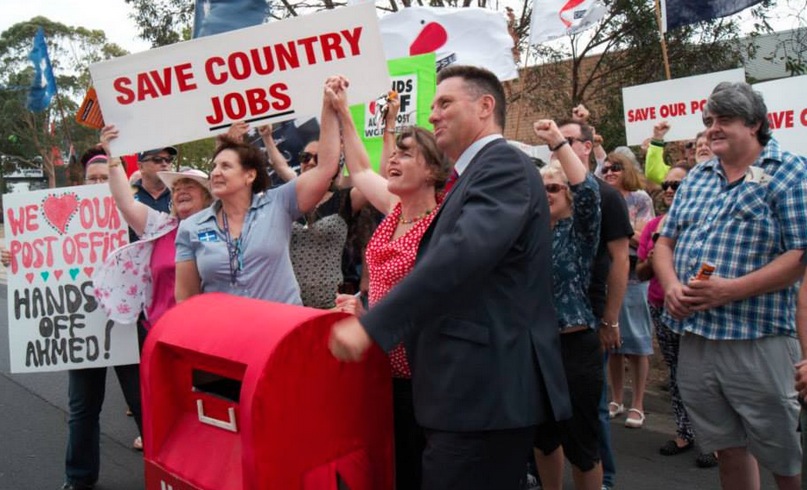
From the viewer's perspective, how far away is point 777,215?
2.73 metres

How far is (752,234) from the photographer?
2762mm

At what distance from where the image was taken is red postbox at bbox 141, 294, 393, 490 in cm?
202

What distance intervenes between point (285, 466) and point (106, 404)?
485cm

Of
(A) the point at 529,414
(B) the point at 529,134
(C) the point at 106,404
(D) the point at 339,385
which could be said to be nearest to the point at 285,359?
(D) the point at 339,385

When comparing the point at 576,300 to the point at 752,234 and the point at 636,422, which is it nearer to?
the point at 752,234

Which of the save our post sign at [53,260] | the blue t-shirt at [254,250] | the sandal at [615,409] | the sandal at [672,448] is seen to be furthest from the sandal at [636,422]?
the save our post sign at [53,260]

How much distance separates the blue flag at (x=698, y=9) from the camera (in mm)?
5926

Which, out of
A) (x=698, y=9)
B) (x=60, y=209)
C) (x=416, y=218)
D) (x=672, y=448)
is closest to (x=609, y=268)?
(x=416, y=218)

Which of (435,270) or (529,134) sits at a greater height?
(529,134)

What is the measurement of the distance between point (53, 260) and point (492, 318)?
3137 millimetres

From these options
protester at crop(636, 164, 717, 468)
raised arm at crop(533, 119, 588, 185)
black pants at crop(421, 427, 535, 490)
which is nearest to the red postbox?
black pants at crop(421, 427, 535, 490)

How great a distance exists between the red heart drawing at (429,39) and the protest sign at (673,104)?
1.70m

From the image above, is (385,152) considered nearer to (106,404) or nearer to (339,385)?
(339,385)

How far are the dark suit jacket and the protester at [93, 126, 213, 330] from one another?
86.1 inches
